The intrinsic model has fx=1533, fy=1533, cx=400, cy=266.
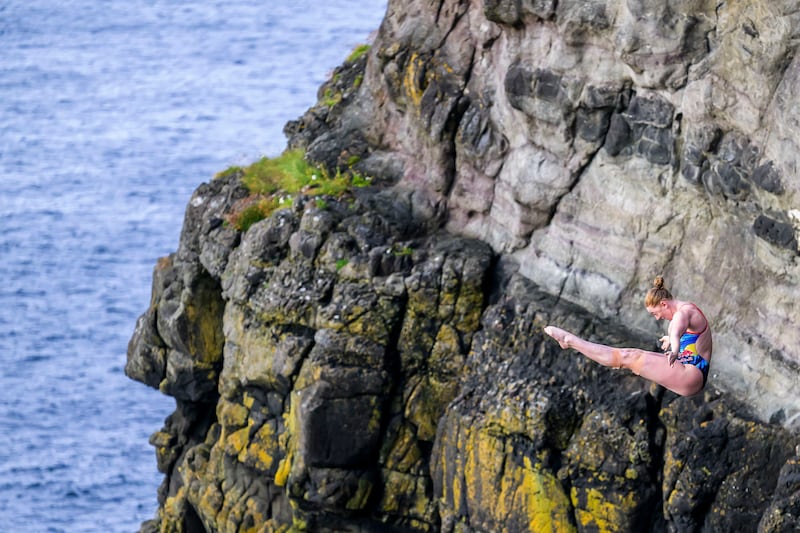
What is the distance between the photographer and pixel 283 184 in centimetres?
4019

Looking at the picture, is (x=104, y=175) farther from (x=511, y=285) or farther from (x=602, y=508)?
(x=602, y=508)

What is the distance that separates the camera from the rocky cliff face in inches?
1153

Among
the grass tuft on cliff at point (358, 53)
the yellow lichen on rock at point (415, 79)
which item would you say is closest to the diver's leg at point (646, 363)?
the yellow lichen on rock at point (415, 79)

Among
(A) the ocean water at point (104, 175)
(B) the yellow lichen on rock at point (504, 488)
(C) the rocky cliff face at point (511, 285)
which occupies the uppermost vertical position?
(C) the rocky cliff face at point (511, 285)

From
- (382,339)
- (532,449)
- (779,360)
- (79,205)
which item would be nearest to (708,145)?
(779,360)

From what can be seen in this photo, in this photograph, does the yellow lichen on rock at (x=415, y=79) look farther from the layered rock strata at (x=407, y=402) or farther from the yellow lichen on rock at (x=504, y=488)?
the yellow lichen on rock at (x=504, y=488)

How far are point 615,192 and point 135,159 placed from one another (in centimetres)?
8525

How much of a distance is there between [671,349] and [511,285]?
940cm

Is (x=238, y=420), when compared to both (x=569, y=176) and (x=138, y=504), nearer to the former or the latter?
(x=569, y=176)

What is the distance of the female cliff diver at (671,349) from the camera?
85.7ft

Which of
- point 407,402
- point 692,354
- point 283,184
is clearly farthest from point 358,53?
point 692,354

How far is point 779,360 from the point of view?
94.8 feet

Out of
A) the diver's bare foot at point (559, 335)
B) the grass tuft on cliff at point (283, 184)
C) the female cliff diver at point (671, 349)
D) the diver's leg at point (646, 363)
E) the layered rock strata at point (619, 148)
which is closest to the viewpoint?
the female cliff diver at point (671, 349)

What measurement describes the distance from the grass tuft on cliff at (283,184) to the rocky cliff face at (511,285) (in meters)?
0.35
